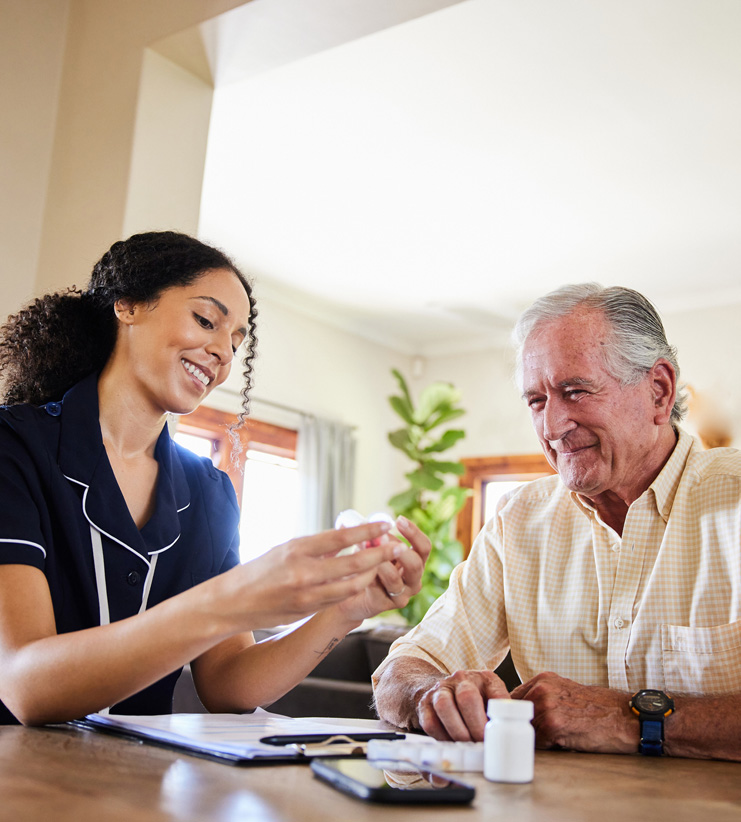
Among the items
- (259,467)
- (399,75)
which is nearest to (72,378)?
(399,75)

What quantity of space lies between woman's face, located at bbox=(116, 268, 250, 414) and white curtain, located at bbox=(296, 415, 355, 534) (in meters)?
4.81

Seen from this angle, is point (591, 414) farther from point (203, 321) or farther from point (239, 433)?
point (239, 433)

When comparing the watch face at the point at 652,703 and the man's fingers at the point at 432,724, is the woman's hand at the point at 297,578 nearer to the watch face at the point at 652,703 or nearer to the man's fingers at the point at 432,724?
the man's fingers at the point at 432,724

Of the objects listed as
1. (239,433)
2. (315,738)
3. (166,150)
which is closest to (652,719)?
(315,738)

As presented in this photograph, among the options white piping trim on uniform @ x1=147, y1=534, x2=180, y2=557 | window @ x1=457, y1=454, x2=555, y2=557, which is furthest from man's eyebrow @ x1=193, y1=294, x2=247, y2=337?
window @ x1=457, y1=454, x2=555, y2=557

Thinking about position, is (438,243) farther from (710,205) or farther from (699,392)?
(699,392)

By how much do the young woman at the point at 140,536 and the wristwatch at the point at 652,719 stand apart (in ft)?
1.14

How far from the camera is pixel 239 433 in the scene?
5.85 metres

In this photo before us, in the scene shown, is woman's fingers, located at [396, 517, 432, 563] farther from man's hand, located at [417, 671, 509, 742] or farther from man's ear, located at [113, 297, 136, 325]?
man's ear, located at [113, 297, 136, 325]

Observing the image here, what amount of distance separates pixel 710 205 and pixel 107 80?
3.54 metres

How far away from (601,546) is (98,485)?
90cm

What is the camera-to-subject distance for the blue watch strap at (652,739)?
116 cm

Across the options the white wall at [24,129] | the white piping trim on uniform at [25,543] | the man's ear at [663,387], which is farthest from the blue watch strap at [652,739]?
the white wall at [24,129]

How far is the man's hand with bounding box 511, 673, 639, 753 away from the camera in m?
1.16
